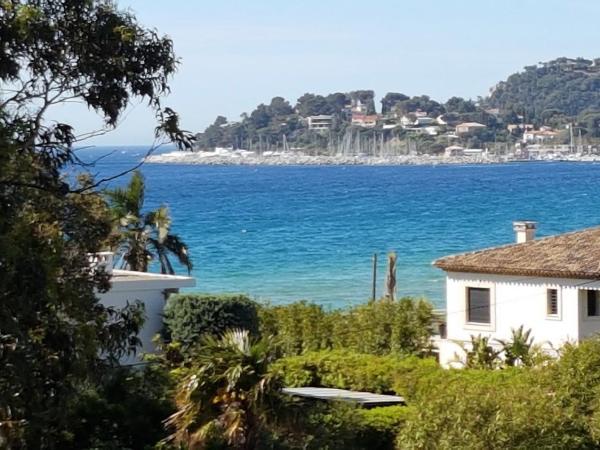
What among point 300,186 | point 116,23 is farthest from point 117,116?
point 300,186

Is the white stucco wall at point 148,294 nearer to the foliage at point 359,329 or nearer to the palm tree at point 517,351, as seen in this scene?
the foliage at point 359,329

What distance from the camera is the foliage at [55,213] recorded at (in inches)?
588

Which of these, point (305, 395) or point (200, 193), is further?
point (200, 193)

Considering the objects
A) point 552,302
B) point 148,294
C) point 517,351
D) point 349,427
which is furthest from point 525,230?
point 349,427

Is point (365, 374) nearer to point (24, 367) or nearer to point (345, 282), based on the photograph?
point (24, 367)

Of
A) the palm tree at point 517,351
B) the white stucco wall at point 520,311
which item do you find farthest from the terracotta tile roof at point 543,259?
the palm tree at point 517,351

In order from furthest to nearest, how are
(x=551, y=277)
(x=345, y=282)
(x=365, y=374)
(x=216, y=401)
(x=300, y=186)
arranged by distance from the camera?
1. (x=300, y=186)
2. (x=345, y=282)
3. (x=551, y=277)
4. (x=365, y=374)
5. (x=216, y=401)

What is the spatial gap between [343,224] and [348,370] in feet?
326

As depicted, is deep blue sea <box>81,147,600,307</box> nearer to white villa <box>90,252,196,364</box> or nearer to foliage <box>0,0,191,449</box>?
white villa <box>90,252,196,364</box>

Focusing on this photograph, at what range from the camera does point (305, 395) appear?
24.3 m

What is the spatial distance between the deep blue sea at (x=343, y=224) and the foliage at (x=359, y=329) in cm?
3217

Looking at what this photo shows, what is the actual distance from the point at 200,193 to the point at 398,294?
9991 centimetres

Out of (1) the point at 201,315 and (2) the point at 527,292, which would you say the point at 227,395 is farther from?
(2) the point at 527,292

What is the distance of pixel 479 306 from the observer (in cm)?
3566
